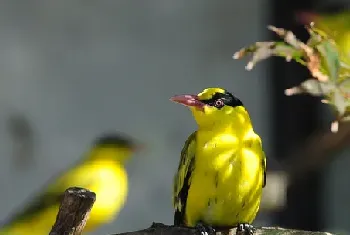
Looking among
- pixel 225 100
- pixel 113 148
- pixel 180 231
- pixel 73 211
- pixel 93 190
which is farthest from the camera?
pixel 113 148

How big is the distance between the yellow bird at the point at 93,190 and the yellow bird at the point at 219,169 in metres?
0.50

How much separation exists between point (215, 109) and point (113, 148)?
783 mm

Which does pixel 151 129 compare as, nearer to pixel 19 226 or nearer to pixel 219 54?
pixel 219 54

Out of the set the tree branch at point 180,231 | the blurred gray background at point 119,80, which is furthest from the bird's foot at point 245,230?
the blurred gray background at point 119,80

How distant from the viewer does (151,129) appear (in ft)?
8.72

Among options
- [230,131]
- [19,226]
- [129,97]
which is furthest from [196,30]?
[230,131]

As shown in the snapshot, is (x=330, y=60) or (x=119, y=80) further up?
(x=119, y=80)

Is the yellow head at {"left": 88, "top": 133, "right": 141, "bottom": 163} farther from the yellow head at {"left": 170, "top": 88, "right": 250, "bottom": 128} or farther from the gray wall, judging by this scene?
the yellow head at {"left": 170, "top": 88, "right": 250, "bottom": 128}

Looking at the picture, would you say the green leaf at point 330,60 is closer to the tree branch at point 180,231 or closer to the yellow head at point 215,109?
the tree branch at point 180,231

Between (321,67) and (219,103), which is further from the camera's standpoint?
(219,103)

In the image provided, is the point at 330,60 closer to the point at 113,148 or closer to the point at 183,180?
the point at 183,180

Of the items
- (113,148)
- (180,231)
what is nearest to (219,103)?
Answer: (180,231)

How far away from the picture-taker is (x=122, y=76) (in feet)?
8.52

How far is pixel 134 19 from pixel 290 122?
628 mm
